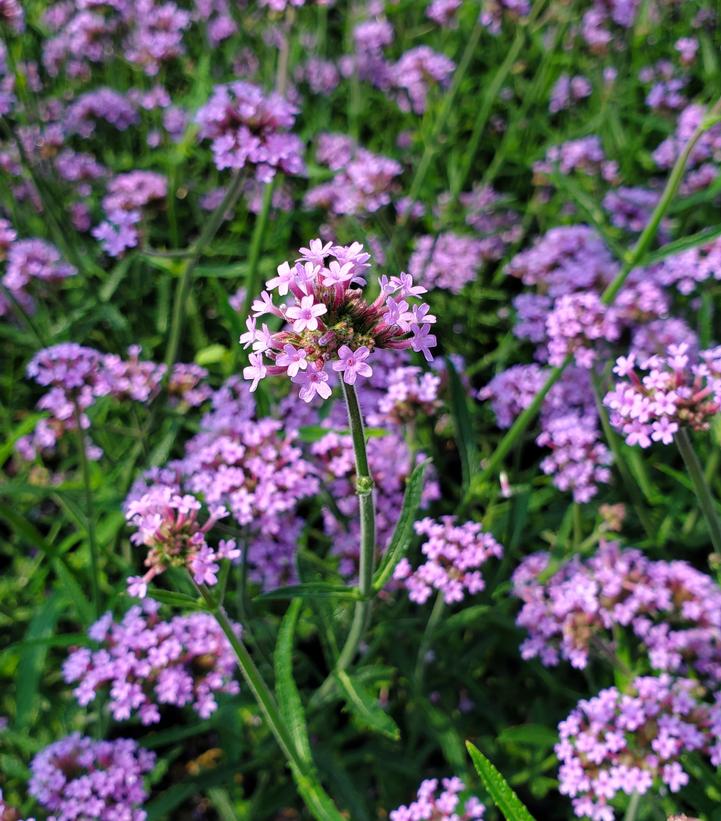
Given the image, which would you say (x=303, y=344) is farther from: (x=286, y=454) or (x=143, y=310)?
(x=143, y=310)

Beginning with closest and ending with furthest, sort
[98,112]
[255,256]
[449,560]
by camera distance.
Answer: [449,560], [255,256], [98,112]

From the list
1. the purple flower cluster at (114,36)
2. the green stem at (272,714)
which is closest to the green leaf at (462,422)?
the green stem at (272,714)

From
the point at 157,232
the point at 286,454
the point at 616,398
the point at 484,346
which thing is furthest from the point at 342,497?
the point at 157,232

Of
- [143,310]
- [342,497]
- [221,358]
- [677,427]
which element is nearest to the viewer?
[677,427]

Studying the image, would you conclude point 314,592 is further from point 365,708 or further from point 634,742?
point 634,742

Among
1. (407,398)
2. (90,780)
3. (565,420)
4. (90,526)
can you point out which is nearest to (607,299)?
(565,420)

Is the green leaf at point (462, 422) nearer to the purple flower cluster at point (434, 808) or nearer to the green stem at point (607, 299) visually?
the green stem at point (607, 299)
